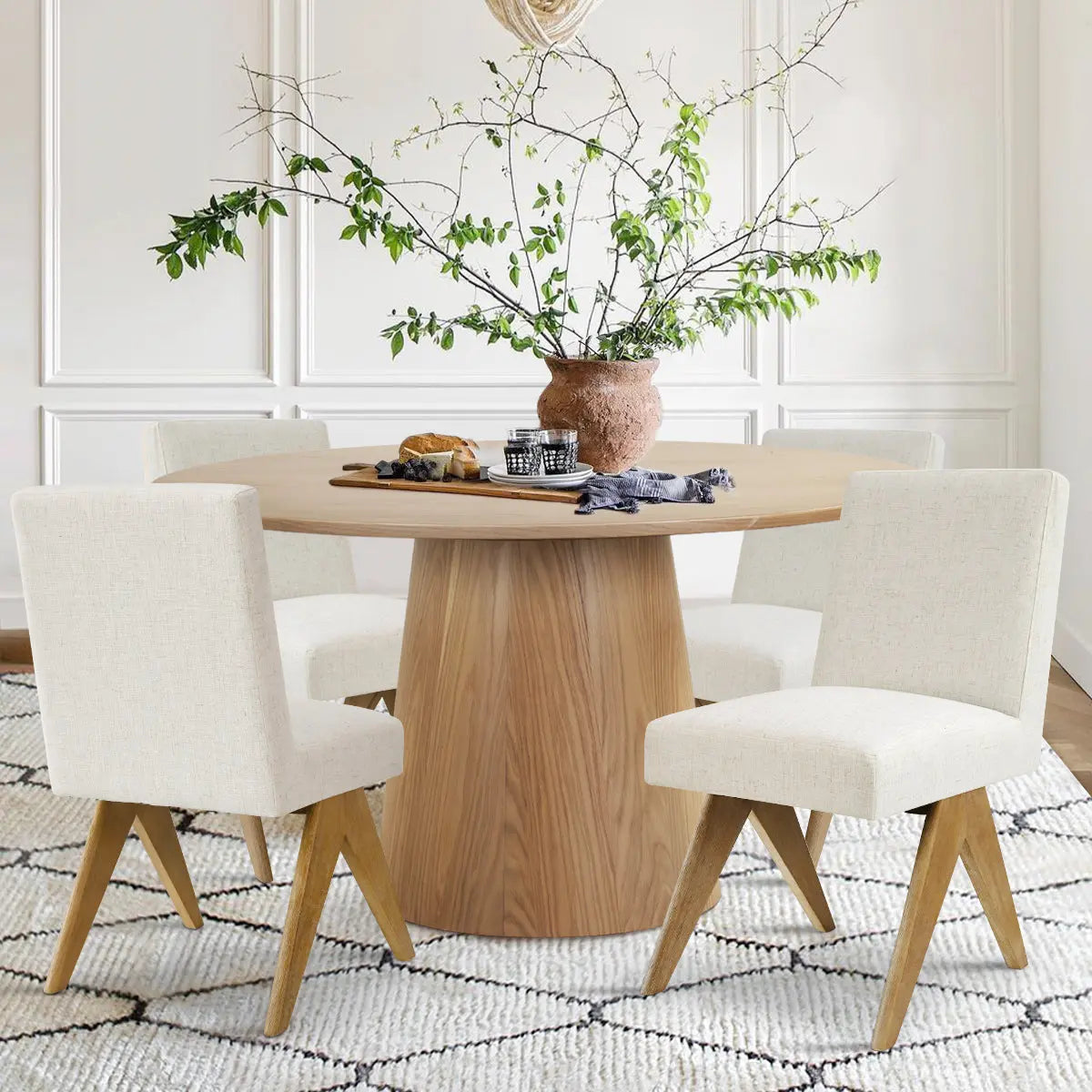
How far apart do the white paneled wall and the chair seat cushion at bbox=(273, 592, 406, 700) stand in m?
1.89

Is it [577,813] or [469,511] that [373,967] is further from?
[469,511]

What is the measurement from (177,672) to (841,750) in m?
0.87

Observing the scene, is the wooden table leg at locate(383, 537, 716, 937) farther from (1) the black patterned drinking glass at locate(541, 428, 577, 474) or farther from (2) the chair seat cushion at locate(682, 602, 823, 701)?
(2) the chair seat cushion at locate(682, 602, 823, 701)

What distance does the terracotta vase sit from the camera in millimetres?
2379

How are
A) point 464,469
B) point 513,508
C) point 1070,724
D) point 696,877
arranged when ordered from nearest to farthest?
1. point 696,877
2. point 513,508
3. point 464,469
4. point 1070,724

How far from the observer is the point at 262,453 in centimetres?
315

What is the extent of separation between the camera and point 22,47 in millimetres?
4445

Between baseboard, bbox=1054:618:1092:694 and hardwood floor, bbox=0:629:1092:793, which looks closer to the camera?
hardwood floor, bbox=0:629:1092:793

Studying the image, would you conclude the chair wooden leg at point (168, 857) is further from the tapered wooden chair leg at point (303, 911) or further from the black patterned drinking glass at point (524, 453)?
the black patterned drinking glass at point (524, 453)

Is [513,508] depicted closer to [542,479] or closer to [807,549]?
[542,479]

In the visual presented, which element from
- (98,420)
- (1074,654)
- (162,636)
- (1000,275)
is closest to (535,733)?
(162,636)

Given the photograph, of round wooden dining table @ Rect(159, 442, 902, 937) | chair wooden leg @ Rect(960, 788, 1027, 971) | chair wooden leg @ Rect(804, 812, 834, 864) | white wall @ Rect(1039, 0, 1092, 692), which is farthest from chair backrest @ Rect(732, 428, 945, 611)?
white wall @ Rect(1039, 0, 1092, 692)

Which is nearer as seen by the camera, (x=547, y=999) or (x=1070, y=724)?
(x=547, y=999)

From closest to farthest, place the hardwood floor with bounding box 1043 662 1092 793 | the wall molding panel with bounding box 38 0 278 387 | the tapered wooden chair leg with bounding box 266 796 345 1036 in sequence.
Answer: the tapered wooden chair leg with bounding box 266 796 345 1036
the hardwood floor with bounding box 1043 662 1092 793
the wall molding panel with bounding box 38 0 278 387
